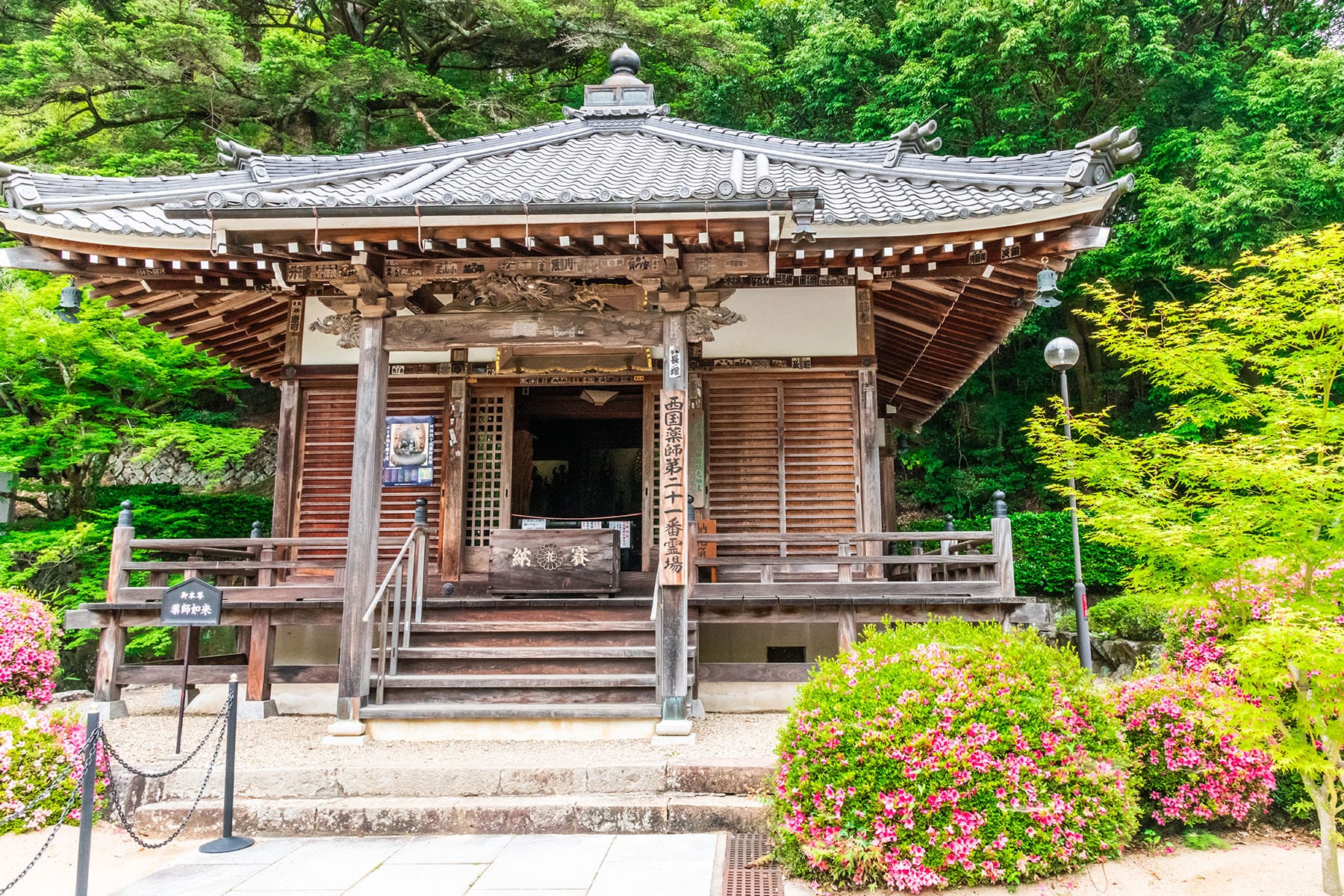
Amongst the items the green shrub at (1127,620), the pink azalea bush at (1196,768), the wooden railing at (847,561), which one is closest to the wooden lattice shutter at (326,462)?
the wooden railing at (847,561)

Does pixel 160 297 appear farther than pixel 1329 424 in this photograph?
Yes

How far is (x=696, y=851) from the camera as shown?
458 cm

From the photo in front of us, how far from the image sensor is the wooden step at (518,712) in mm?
6289

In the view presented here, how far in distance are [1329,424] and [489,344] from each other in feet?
18.4

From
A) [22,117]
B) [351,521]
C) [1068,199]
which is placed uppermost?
[22,117]

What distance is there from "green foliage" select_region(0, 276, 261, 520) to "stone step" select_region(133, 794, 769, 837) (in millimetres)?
7952

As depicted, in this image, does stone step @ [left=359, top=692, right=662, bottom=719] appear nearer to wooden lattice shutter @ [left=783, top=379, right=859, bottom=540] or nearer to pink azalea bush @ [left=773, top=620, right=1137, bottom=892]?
pink azalea bush @ [left=773, top=620, right=1137, bottom=892]

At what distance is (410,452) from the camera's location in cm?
911

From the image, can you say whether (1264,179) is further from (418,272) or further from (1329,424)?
(418,272)

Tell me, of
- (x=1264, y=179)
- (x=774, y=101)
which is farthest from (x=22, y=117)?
(x=1264, y=179)

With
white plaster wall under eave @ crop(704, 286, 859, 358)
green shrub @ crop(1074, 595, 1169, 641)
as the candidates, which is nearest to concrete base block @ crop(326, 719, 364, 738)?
white plaster wall under eave @ crop(704, 286, 859, 358)

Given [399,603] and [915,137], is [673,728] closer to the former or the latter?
[399,603]

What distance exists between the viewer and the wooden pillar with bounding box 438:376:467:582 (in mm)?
8867

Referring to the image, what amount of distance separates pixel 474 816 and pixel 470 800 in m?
0.14
